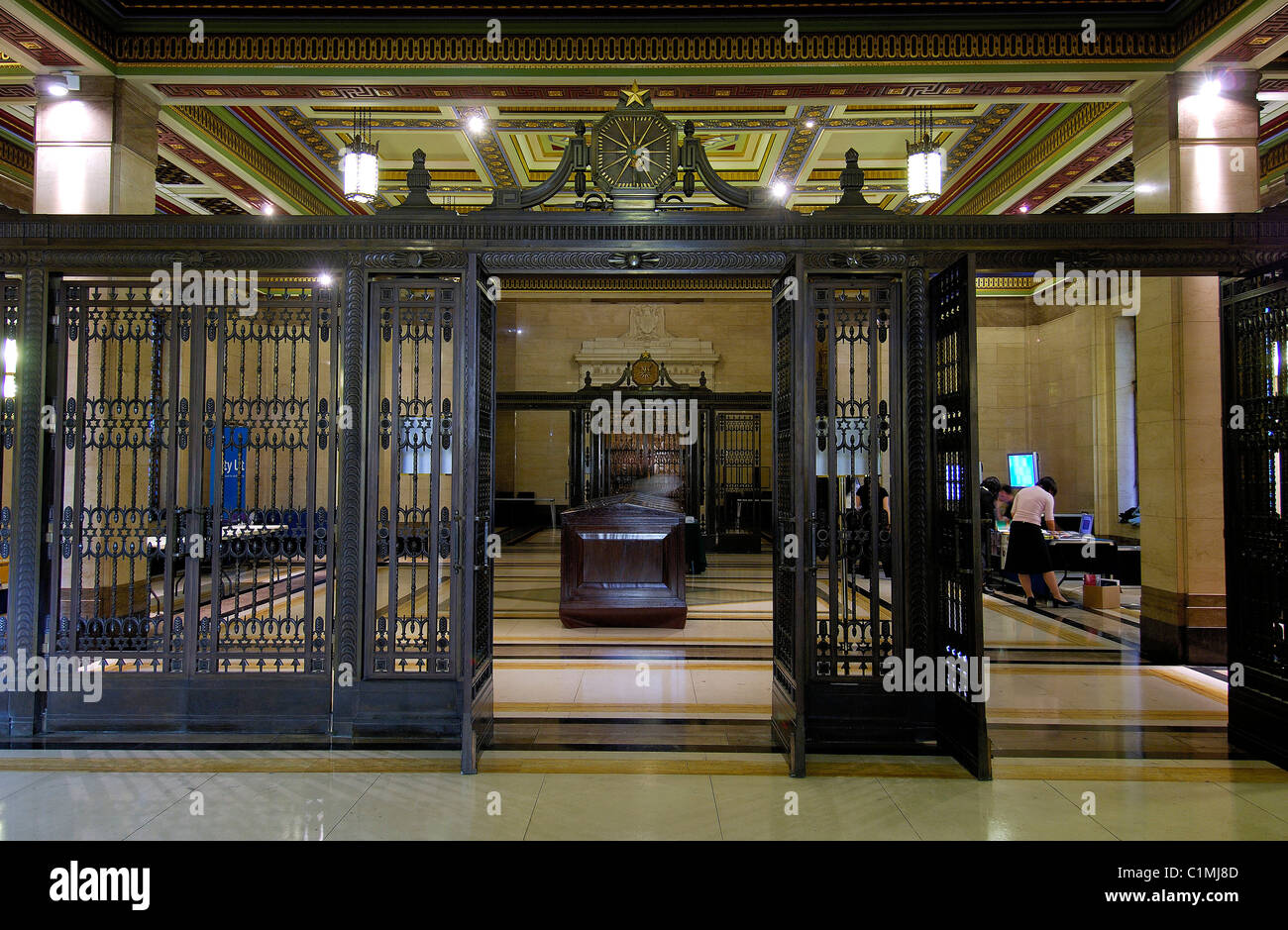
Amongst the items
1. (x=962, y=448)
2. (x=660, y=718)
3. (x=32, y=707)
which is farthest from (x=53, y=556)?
(x=962, y=448)

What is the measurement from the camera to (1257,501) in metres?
4.03

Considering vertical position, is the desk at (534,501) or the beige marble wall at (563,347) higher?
the beige marble wall at (563,347)

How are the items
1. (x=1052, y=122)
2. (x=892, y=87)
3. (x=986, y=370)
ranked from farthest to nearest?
(x=986, y=370), (x=1052, y=122), (x=892, y=87)

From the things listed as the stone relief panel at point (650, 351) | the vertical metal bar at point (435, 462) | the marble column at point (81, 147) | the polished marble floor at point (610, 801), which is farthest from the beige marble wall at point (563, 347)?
the polished marble floor at point (610, 801)

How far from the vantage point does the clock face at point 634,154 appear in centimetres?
395

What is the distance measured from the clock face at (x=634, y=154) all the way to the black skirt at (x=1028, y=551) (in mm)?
6017

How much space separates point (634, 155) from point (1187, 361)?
468 centimetres

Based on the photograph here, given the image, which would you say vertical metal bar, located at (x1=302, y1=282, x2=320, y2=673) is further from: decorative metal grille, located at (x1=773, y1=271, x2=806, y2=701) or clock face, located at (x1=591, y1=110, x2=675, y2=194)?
decorative metal grille, located at (x1=773, y1=271, x2=806, y2=701)

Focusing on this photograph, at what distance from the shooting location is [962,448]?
3754 millimetres

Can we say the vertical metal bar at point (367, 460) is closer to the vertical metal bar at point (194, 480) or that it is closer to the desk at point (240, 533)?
the desk at point (240, 533)

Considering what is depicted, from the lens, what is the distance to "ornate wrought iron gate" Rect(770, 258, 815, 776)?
3.76 m

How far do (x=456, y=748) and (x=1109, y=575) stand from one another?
9.04 metres

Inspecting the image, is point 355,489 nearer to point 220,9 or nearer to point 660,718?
point 660,718

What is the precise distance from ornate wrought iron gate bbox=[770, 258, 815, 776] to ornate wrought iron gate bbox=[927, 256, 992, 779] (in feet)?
2.24
